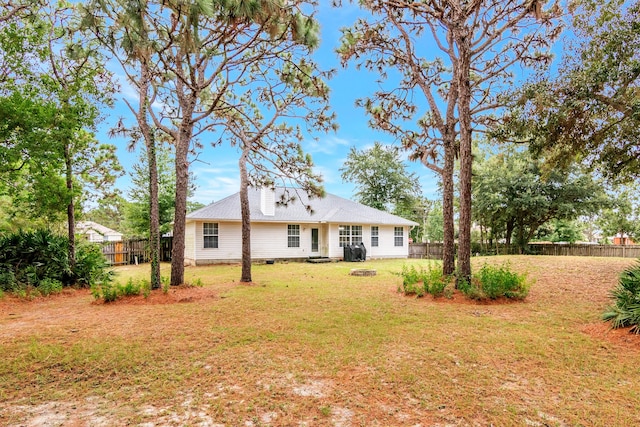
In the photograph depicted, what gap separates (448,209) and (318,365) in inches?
245

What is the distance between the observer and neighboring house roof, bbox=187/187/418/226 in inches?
644

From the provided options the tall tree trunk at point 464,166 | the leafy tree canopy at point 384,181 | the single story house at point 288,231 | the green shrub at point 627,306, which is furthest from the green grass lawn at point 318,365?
the leafy tree canopy at point 384,181

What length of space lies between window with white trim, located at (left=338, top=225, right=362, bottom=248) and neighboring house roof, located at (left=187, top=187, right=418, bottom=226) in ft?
1.93

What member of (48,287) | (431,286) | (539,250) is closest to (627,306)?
(431,286)

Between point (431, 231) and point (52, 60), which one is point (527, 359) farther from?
point (431, 231)

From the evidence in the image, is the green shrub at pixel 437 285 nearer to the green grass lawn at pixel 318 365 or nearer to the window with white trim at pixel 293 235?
the green grass lawn at pixel 318 365

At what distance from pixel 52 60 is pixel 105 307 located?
7085 millimetres

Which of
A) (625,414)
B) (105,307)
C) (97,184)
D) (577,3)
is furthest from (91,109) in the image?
(577,3)

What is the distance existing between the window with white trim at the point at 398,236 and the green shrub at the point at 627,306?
1540cm

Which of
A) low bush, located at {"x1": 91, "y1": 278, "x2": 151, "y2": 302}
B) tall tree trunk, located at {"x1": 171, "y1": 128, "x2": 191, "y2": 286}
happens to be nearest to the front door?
tall tree trunk, located at {"x1": 171, "y1": 128, "x2": 191, "y2": 286}

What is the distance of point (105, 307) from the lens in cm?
693

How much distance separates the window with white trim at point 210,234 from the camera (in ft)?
53.2

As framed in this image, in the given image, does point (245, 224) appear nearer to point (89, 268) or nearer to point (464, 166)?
point (89, 268)

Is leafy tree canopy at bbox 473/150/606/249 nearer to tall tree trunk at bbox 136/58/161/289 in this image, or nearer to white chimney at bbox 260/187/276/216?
white chimney at bbox 260/187/276/216
